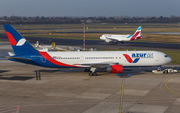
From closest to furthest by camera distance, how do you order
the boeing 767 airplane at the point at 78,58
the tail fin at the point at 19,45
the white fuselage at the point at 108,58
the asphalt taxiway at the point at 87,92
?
the asphalt taxiway at the point at 87,92 → the tail fin at the point at 19,45 → the boeing 767 airplane at the point at 78,58 → the white fuselage at the point at 108,58

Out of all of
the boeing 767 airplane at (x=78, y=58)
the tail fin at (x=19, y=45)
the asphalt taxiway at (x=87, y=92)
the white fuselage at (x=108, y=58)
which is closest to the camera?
the asphalt taxiway at (x=87, y=92)

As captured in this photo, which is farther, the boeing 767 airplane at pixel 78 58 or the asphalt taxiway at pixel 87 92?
the boeing 767 airplane at pixel 78 58

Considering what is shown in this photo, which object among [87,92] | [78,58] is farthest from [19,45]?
[87,92]

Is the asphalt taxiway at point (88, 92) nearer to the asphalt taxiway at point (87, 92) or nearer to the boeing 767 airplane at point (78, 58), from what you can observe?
the asphalt taxiway at point (87, 92)

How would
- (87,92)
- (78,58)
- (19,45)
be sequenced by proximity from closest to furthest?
1. (87,92)
2. (19,45)
3. (78,58)

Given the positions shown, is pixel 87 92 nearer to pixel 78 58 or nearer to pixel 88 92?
pixel 88 92

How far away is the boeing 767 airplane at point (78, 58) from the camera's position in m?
42.4

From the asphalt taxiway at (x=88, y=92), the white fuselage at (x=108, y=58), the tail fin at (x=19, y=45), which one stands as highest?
the tail fin at (x=19, y=45)

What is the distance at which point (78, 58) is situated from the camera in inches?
1694

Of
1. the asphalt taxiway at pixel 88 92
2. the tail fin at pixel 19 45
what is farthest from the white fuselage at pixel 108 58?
the tail fin at pixel 19 45

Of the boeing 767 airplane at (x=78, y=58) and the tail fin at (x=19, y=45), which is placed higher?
the tail fin at (x=19, y=45)

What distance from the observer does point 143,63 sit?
43812mm

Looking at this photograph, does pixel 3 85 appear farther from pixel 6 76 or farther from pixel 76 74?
pixel 76 74

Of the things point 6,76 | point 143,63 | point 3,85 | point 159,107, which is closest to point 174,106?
point 159,107
